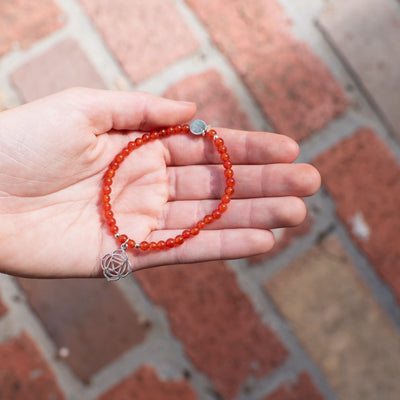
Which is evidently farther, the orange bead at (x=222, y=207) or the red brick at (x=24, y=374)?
the red brick at (x=24, y=374)

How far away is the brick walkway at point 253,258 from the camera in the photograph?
2.24 metres

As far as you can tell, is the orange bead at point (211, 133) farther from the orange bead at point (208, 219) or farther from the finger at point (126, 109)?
the orange bead at point (208, 219)

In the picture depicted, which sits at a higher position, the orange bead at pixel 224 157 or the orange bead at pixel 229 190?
the orange bead at pixel 224 157

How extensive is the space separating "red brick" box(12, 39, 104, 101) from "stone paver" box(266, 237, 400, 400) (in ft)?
4.11

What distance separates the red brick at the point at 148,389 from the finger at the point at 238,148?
96 cm

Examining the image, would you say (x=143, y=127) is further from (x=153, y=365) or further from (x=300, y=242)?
(x=153, y=365)

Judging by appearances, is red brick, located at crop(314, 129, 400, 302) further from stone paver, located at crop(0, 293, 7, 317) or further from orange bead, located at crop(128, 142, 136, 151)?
stone paver, located at crop(0, 293, 7, 317)

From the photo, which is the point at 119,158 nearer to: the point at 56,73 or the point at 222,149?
the point at 222,149

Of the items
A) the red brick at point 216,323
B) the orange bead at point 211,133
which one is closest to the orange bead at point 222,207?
the orange bead at point 211,133

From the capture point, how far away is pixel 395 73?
237 centimetres

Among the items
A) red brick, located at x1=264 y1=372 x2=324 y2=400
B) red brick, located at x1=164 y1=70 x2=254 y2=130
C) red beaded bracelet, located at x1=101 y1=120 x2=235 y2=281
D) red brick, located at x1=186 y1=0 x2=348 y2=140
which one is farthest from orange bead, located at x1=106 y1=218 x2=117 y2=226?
red brick, located at x1=264 y1=372 x2=324 y2=400

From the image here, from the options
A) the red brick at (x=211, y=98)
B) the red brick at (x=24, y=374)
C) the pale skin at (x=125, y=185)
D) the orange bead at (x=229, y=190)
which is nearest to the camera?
the pale skin at (x=125, y=185)

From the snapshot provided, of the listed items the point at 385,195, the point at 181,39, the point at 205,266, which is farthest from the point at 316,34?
the point at 205,266

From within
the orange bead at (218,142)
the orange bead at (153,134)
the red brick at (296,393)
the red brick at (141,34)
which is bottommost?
the red brick at (296,393)
